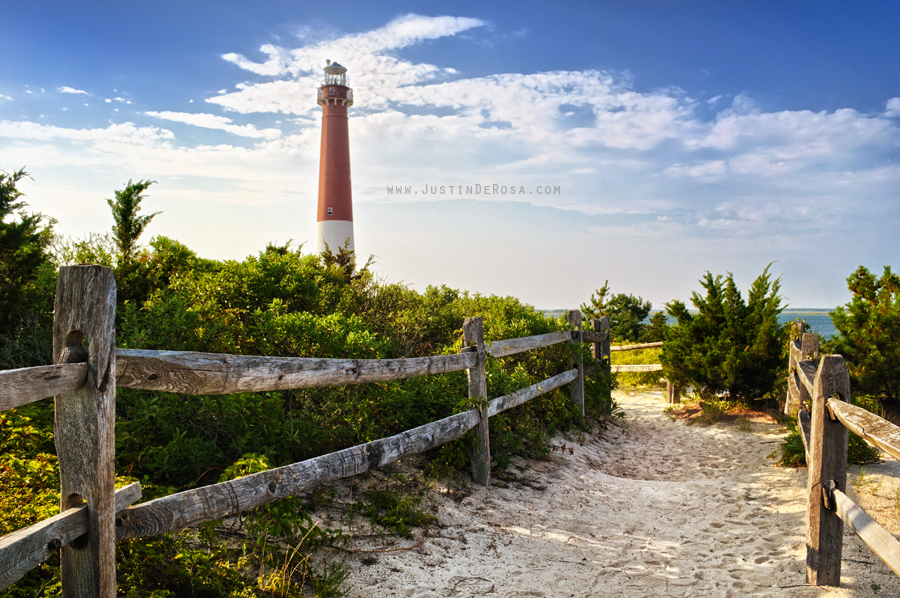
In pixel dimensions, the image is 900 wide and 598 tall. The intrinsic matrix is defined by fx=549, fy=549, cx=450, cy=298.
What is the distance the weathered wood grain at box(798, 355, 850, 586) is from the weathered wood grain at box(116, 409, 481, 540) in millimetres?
2867

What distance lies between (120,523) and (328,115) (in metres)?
24.1

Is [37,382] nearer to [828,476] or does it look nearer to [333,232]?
[828,476]

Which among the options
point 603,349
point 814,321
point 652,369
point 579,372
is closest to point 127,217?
point 579,372

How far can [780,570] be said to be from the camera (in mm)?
4035

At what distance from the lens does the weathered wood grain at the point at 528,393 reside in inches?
234

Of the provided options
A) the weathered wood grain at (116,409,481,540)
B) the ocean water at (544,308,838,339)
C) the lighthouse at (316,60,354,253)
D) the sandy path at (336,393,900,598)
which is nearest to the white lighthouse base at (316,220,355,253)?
the lighthouse at (316,60,354,253)

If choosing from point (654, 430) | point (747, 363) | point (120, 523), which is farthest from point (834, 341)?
point (120, 523)

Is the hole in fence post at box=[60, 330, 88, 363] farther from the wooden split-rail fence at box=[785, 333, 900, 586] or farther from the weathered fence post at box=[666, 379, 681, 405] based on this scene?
the weathered fence post at box=[666, 379, 681, 405]

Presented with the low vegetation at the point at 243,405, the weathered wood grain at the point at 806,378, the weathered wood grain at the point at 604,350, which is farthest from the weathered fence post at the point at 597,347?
the weathered wood grain at the point at 806,378

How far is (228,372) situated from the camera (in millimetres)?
2854

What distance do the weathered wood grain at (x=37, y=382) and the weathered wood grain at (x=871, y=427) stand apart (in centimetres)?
343

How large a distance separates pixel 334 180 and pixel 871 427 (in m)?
22.2

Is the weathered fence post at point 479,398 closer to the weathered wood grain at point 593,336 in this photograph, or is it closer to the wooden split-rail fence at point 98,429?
the wooden split-rail fence at point 98,429

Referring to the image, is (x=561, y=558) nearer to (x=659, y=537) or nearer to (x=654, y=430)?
(x=659, y=537)
